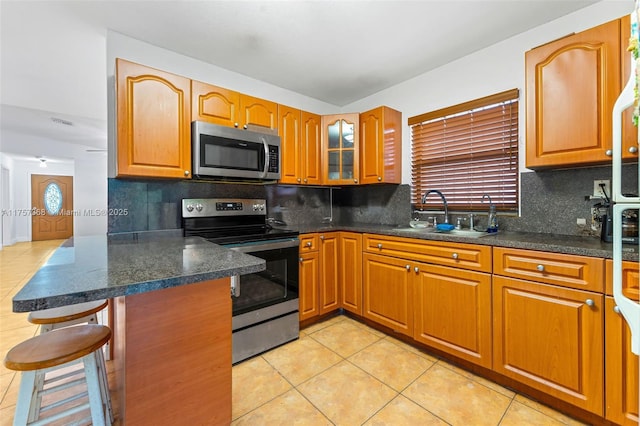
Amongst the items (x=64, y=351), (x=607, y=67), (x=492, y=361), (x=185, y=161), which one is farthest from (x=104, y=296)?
(x=607, y=67)

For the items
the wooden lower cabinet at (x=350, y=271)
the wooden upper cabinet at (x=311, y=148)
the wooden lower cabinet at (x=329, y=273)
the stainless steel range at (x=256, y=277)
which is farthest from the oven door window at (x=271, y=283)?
the wooden upper cabinet at (x=311, y=148)

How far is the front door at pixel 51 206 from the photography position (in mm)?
7422

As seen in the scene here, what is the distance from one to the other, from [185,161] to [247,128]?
60 centimetres

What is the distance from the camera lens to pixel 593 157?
1491 millimetres

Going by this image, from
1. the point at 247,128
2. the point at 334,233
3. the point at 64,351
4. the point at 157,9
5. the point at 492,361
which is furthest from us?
the point at 334,233

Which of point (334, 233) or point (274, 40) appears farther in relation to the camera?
point (334, 233)

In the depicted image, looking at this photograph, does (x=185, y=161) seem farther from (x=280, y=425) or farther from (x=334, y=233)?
(x=280, y=425)

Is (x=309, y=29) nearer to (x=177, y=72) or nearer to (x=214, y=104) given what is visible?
(x=214, y=104)

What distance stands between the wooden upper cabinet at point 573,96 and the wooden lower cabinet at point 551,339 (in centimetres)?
79

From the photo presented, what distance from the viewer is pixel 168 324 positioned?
101 cm

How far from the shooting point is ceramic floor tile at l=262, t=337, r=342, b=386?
5.94ft

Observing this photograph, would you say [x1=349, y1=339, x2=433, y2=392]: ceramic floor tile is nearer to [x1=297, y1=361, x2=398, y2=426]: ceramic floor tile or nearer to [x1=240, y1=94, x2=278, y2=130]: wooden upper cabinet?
[x1=297, y1=361, x2=398, y2=426]: ceramic floor tile

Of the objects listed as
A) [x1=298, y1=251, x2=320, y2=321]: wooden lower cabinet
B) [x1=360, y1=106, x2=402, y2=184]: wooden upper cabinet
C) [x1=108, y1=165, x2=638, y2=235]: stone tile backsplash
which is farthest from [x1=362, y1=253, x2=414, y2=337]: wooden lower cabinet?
[x1=360, y1=106, x2=402, y2=184]: wooden upper cabinet

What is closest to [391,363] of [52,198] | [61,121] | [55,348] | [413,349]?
[413,349]
